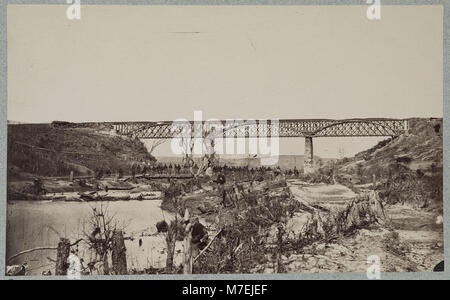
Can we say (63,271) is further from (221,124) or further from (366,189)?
(366,189)

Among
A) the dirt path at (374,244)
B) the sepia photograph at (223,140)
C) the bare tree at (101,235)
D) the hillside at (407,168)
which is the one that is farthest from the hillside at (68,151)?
the hillside at (407,168)

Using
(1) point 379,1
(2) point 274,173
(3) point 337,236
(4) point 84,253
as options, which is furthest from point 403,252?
(4) point 84,253

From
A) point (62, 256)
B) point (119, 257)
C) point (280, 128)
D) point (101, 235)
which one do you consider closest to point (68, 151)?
point (101, 235)

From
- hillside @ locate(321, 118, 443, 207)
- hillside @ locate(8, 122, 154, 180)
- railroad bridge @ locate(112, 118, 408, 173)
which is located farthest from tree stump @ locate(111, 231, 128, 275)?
hillside @ locate(321, 118, 443, 207)

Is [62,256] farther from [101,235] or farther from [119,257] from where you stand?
[119,257]

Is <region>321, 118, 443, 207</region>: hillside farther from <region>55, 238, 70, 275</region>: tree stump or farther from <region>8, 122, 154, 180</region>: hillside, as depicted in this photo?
<region>55, 238, 70, 275</region>: tree stump
